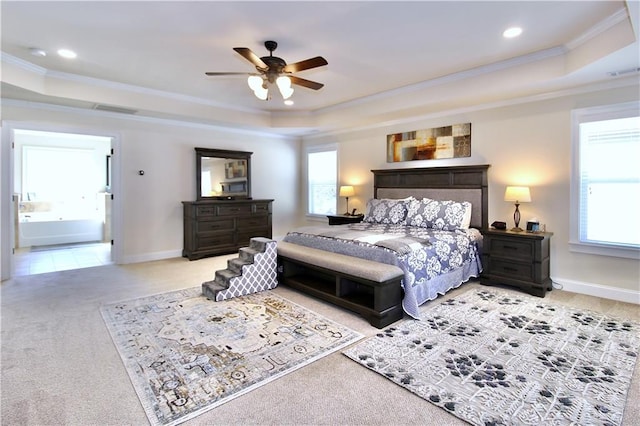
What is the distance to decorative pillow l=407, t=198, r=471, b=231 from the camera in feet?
15.4

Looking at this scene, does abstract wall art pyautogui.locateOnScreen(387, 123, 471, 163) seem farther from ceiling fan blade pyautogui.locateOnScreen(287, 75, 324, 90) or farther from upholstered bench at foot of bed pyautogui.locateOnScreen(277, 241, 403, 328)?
upholstered bench at foot of bed pyautogui.locateOnScreen(277, 241, 403, 328)

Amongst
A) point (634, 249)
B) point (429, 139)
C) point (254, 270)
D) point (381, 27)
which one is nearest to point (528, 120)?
point (429, 139)

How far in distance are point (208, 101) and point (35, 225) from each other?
16.4ft

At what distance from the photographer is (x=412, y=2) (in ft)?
8.93

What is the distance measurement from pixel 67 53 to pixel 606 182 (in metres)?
6.39

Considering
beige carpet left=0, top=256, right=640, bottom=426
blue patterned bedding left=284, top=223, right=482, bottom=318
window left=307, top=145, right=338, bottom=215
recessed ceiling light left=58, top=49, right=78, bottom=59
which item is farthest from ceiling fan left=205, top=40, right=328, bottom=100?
window left=307, top=145, right=338, bottom=215

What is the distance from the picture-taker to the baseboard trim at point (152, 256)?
5711mm

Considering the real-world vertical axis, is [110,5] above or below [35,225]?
above

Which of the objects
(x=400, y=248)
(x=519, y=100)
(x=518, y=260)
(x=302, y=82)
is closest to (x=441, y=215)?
(x=518, y=260)

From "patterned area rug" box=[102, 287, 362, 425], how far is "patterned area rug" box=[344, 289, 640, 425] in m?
0.53

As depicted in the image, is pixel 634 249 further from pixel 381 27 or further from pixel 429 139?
pixel 381 27

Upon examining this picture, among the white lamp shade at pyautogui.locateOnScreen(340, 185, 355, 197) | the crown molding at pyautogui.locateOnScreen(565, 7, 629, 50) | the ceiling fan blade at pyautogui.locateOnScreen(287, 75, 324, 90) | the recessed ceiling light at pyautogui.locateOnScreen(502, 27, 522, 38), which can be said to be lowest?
the white lamp shade at pyautogui.locateOnScreen(340, 185, 355, 197)

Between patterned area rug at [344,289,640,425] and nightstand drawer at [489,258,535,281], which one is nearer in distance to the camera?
patterned area rug at [344,289,640,425]

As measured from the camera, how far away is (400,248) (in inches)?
135
